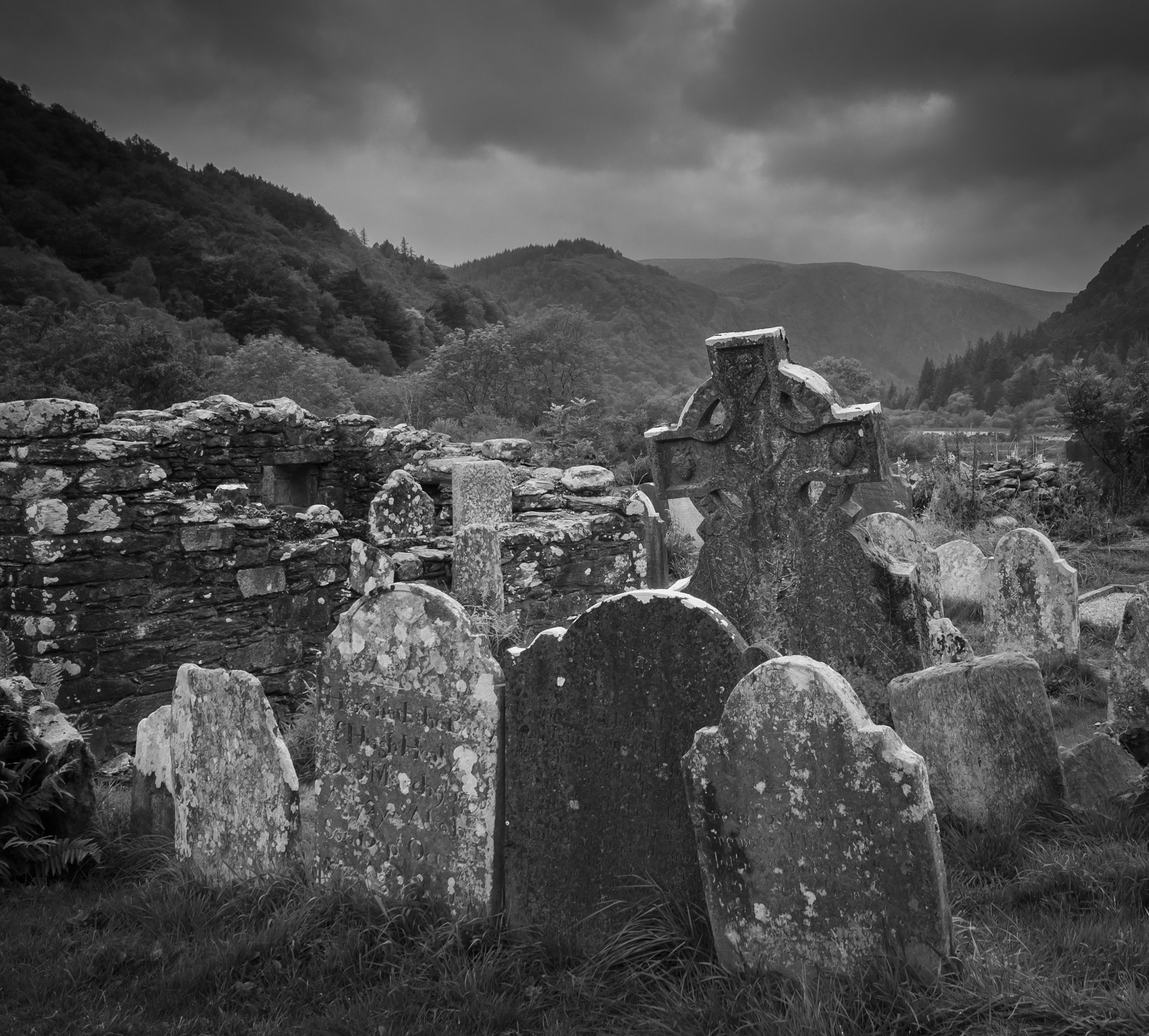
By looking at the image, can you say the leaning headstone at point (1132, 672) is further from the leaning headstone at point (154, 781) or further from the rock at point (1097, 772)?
the leaning headstone at point (154, 781)

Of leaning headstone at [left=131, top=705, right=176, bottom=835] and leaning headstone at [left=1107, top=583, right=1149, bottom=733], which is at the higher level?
leaning headstone at [left=1107, top=583, right=1149, bottom=733]

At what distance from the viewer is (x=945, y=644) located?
5309mm

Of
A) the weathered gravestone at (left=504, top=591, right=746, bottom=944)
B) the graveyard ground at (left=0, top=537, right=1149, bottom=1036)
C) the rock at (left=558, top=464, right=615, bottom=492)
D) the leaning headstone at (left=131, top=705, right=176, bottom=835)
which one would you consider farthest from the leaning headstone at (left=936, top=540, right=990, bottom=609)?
the leaning headstone at (left=131, top=705, right=176, bottom=835)

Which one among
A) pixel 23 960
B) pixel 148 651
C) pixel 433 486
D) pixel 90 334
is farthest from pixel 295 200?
pixel 23 960

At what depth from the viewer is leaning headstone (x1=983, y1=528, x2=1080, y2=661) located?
236 inches

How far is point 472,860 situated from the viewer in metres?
2.97

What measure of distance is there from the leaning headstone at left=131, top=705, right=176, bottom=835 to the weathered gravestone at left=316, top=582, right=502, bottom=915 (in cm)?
106

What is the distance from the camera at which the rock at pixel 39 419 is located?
6.83m

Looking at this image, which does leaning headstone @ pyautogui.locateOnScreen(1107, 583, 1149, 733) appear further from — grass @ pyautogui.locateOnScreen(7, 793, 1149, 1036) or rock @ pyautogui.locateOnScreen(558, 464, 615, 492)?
rock @ pyautogui.locateOnScreen(558, 464, 615, 492)

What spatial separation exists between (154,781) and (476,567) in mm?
3684

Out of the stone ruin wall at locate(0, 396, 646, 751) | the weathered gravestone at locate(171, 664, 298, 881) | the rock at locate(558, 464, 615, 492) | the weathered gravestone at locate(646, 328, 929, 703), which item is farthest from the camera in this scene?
the rock at locate(558, 464, 615, 492)

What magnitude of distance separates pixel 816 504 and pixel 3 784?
15.1ft

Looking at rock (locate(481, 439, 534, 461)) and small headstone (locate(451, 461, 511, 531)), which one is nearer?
small headstone (locate(451, 461, 511, 531))

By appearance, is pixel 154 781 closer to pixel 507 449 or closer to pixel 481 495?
pixel 481 495
